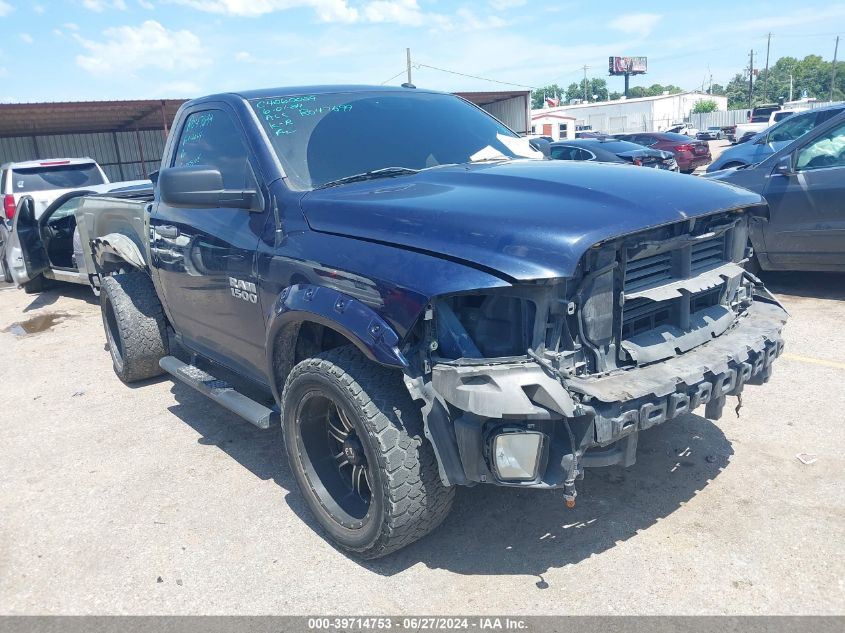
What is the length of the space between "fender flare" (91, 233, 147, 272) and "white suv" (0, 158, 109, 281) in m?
6.91

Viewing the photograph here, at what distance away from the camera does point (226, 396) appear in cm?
390

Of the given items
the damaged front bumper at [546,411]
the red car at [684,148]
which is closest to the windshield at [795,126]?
the red car at [684,148]

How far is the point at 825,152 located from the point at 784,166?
1.13 feet

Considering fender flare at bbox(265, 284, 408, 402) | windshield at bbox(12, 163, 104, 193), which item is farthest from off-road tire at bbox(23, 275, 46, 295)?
fender flare at bbox(265, 284, 408, 402)

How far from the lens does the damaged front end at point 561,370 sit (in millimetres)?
2439

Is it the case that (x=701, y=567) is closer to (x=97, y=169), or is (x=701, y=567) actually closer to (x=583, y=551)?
(x=583, y=551)

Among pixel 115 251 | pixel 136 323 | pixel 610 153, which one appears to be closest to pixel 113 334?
pixel 136 323

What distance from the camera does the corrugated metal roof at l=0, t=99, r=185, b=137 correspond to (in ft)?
60.0

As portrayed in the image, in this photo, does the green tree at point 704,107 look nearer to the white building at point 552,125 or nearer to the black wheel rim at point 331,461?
the white building at point 552,125

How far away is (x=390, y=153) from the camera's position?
3686 millimetres

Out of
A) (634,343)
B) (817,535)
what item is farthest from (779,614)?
(634,343)

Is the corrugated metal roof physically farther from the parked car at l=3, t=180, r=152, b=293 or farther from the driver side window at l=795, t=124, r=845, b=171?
the driver side window at l=795, t=124, r=845, b=171

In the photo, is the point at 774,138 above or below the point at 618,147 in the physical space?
above

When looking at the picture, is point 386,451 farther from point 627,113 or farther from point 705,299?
point 627,113
